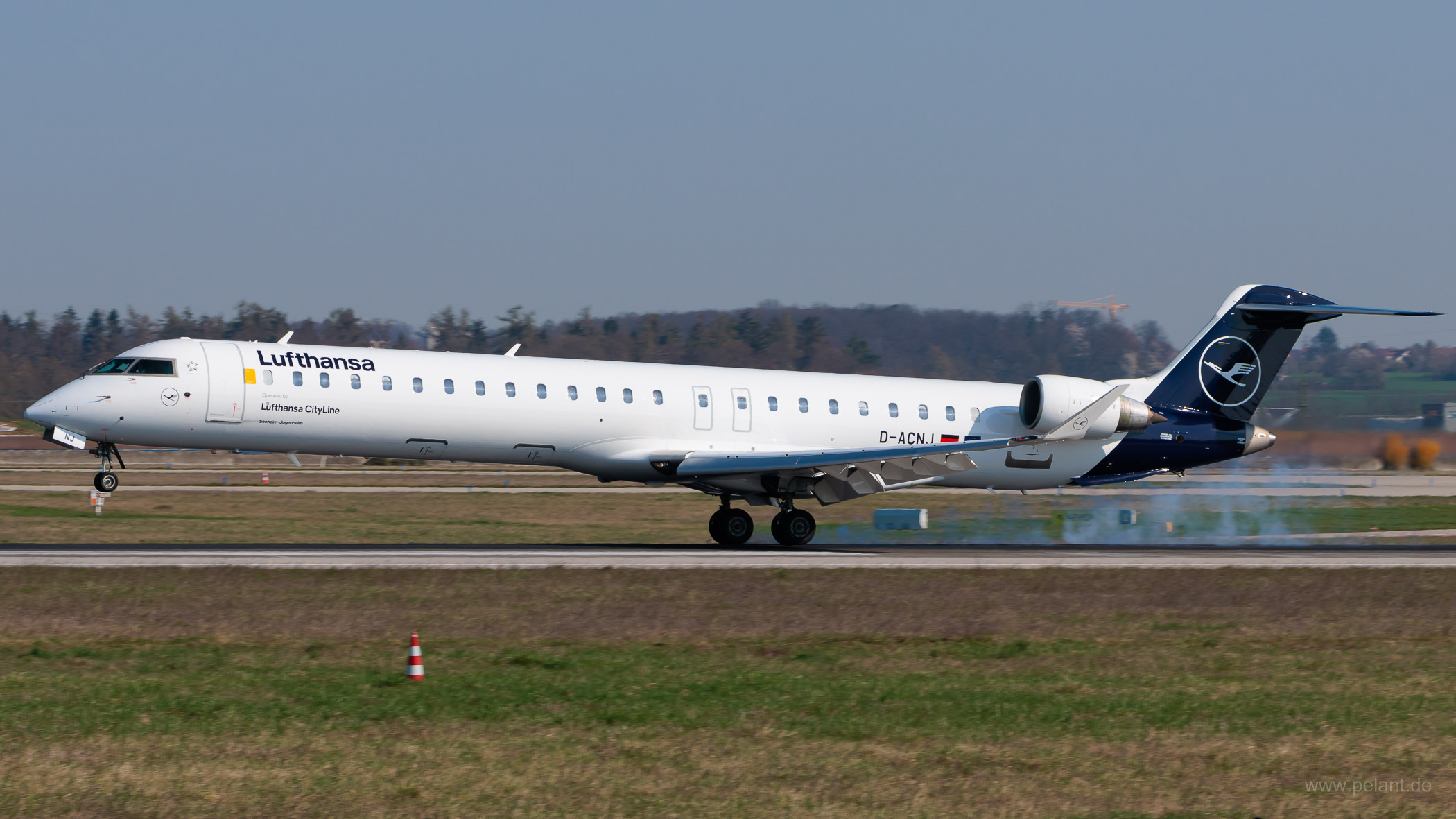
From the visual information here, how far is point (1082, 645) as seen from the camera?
16.9 m

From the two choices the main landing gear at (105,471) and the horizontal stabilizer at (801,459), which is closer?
the main landing gear at (105,471)

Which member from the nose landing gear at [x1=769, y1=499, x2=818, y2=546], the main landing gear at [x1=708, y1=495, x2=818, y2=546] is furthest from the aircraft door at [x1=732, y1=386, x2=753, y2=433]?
the nose landing gear at [x1=769, y1=499, x2=818, y2=546]

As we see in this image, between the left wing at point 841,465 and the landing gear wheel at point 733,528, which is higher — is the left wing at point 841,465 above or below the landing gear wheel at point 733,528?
above

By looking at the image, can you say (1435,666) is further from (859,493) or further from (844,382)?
(844,382)

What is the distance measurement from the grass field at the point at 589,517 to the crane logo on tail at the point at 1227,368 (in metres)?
5.08

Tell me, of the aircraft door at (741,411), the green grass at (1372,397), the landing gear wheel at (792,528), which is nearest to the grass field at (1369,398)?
the green grass at (1372,397)

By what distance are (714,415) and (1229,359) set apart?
41.4 ft

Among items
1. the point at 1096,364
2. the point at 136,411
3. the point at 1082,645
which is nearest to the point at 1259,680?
the point at 1082,645

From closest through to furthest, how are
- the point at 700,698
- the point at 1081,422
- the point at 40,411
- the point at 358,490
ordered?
the point at 700,698
the point at 40,411
the point at 1081,422
the point at 358,490

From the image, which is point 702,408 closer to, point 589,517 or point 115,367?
point 115,367

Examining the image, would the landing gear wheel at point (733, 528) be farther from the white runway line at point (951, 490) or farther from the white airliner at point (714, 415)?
the white runway line at point (951, 490)

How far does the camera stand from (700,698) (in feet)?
42.6

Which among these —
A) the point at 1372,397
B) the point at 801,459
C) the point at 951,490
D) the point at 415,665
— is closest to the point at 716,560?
the point at 801,459

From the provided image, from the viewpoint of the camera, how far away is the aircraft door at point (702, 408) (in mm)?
28453
